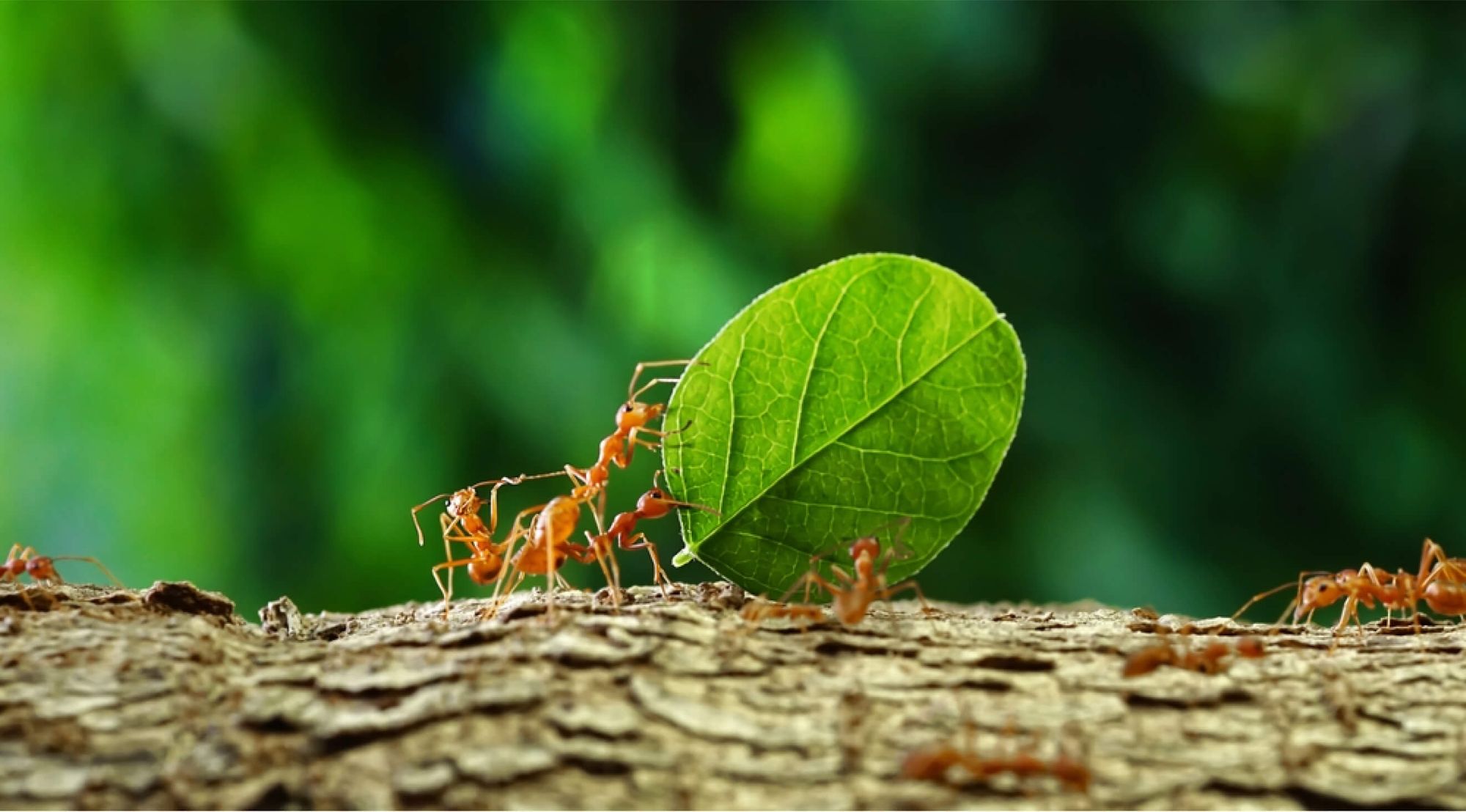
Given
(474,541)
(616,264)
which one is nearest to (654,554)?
(474,541)

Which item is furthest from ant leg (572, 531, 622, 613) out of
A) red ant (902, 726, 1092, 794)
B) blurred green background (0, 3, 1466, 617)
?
blurred green background (0, 3, 1466, 617)

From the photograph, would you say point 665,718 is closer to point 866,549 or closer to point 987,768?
point 987,768

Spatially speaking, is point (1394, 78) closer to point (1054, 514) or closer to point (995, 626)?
point (1054, 514)

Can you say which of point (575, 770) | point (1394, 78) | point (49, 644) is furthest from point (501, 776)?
point (1394, 78)

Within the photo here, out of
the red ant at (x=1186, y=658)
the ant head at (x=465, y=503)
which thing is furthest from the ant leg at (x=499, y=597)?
the red ant at (x=1186, y=658)

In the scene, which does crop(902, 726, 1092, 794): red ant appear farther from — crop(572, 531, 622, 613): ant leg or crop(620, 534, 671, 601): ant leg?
crop(620, 534, 671, 601): ant leg

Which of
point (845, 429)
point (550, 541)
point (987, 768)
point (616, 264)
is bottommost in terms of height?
point (987, 768)

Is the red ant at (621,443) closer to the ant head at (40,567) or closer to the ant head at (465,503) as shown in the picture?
the ant head at (465,503)
